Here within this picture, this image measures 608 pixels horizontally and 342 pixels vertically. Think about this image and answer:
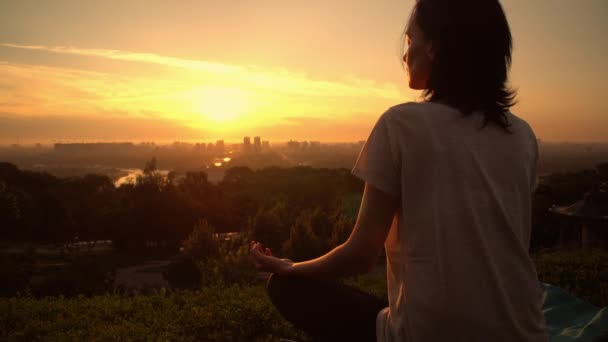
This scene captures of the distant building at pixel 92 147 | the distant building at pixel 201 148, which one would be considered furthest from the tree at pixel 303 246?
the distant building at pixel 92 147

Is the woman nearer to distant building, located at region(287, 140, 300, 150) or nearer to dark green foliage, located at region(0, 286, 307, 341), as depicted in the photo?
dark green foliage, located at region(0, 286, 307, 341)

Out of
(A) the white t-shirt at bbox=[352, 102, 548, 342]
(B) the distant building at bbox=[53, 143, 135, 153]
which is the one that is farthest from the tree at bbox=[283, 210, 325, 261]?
(B) the distant building at bbox=[53, 143, 135, 153]

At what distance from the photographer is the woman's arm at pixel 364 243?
4.20 ft

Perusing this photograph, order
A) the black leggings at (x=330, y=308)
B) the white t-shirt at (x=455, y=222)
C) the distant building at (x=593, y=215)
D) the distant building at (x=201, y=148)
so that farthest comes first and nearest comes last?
the distant building at (x=201, y=148) < the distant building at (x=593, y=215) < the black leggings at (x=330, y=308) < the white t-shirt at (x=455, y=222)

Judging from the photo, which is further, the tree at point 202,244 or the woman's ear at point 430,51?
the tree at point 202,244

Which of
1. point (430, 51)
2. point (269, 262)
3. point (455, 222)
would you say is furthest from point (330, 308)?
point (430, 51)

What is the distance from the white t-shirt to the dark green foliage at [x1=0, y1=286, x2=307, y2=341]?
2146 mm

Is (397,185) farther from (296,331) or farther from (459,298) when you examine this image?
(296,331)

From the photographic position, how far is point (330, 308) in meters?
1.60

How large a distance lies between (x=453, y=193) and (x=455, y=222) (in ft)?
0.25

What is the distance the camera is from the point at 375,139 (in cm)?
124

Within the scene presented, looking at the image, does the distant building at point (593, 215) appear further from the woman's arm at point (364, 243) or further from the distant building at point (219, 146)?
the distant building at point (219, 146)

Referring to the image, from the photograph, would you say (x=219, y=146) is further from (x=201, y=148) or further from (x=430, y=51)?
(x=430, y=51)

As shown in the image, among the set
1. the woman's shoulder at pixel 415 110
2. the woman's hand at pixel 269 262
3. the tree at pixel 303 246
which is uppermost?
the woman's shoulder at pixel 415 110
